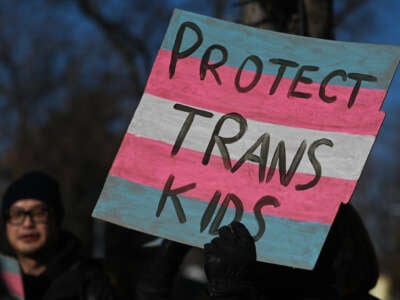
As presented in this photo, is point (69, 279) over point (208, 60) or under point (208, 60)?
under

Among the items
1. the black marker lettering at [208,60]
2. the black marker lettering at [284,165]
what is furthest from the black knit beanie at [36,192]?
the black marker lettering at [284,165]

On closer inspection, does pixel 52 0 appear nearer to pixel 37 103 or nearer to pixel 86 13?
pixel 86 13

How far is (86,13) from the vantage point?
14.1m

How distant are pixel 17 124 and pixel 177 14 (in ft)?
78.7

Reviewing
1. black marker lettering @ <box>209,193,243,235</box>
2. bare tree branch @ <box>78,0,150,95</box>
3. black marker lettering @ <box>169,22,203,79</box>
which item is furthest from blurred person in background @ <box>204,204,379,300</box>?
bare tree branch @ <box>78,0,150,95</box>

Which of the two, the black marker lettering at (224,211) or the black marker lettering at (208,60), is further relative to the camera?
the black marker lettering at (208,60)

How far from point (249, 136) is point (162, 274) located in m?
0.60

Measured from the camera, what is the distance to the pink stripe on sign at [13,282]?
4.15 metres

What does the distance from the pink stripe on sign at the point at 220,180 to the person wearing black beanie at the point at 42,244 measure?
854mm

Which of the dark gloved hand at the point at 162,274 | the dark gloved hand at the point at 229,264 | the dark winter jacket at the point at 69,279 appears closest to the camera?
the dark gloved hand at the point at 229,264

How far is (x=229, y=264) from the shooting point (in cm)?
264

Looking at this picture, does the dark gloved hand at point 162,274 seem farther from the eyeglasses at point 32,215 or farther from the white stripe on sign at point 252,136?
the eyeglasses at point 32,215

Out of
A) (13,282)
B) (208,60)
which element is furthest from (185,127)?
(13,282)

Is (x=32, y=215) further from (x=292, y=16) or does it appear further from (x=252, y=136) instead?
(x=292, y=16)
